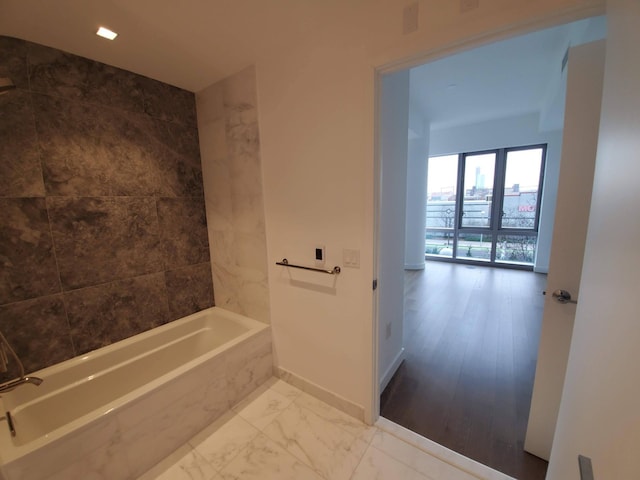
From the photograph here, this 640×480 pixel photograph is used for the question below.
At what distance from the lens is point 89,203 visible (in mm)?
1741

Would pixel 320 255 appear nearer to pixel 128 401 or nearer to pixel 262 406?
pixel 262 406

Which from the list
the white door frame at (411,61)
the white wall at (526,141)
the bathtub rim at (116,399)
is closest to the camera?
the white door frame at (411,61)

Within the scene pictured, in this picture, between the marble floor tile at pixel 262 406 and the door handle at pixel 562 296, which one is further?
the marble floor tile at pixel 262 406

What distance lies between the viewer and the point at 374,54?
1.29 metres

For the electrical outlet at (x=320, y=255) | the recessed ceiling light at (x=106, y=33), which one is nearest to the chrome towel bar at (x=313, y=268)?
the electrical outlet at (x=320, y=255)

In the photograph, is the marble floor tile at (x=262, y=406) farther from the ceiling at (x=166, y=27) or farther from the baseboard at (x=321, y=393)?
the ceiling at (x=166, y=27)

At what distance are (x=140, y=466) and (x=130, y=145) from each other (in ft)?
6.91

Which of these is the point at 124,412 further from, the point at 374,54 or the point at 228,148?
the point at 374,54

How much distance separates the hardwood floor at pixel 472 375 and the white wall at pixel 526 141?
1.66m

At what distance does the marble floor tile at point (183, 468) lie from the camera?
1347 millimetres

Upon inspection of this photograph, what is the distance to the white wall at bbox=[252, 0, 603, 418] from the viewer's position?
3.79ft

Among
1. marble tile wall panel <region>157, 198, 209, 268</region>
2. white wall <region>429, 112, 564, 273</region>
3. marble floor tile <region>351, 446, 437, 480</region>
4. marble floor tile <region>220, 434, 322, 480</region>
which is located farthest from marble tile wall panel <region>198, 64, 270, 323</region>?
white wall <region>429, 112, 564, 273</region>

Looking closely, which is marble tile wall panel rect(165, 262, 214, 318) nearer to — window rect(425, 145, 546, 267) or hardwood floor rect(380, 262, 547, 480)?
hardwood floor rect(380, 262, 547, 480)

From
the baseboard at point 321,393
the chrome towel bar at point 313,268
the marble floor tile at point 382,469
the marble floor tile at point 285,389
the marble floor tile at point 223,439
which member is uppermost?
the chrome towel bar at point 313,268
